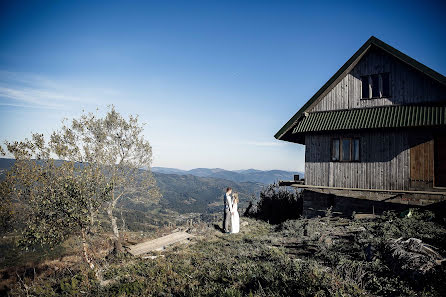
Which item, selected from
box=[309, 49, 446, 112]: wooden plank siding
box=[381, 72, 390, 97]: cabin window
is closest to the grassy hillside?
box=[309, 49, 446, 112]: wooden plank siding

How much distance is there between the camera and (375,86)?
1508 centimetres

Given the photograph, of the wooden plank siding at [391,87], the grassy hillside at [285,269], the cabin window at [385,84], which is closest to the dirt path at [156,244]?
the grassy hillside at [285,269]

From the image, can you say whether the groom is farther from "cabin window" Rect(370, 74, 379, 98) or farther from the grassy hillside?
"cabin window" Rect(370, 74, 379, 98)

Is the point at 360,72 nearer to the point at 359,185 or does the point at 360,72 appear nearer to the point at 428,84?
the point at 428,84

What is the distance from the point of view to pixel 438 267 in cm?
652

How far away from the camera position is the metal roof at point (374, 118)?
42.0 ft

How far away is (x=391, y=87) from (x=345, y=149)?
4400 millimetres

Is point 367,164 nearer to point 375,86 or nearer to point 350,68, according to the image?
point 375,86

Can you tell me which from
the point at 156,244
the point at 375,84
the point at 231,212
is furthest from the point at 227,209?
the point at 375,84

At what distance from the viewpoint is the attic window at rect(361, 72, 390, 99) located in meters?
14.7

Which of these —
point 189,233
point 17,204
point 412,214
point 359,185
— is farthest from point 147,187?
point 412,214

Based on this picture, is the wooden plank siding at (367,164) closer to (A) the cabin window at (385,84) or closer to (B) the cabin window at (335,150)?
(B) the cabin window at (335,150)

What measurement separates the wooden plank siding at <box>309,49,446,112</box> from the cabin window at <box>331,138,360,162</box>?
218cm

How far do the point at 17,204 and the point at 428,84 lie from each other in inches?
1266
